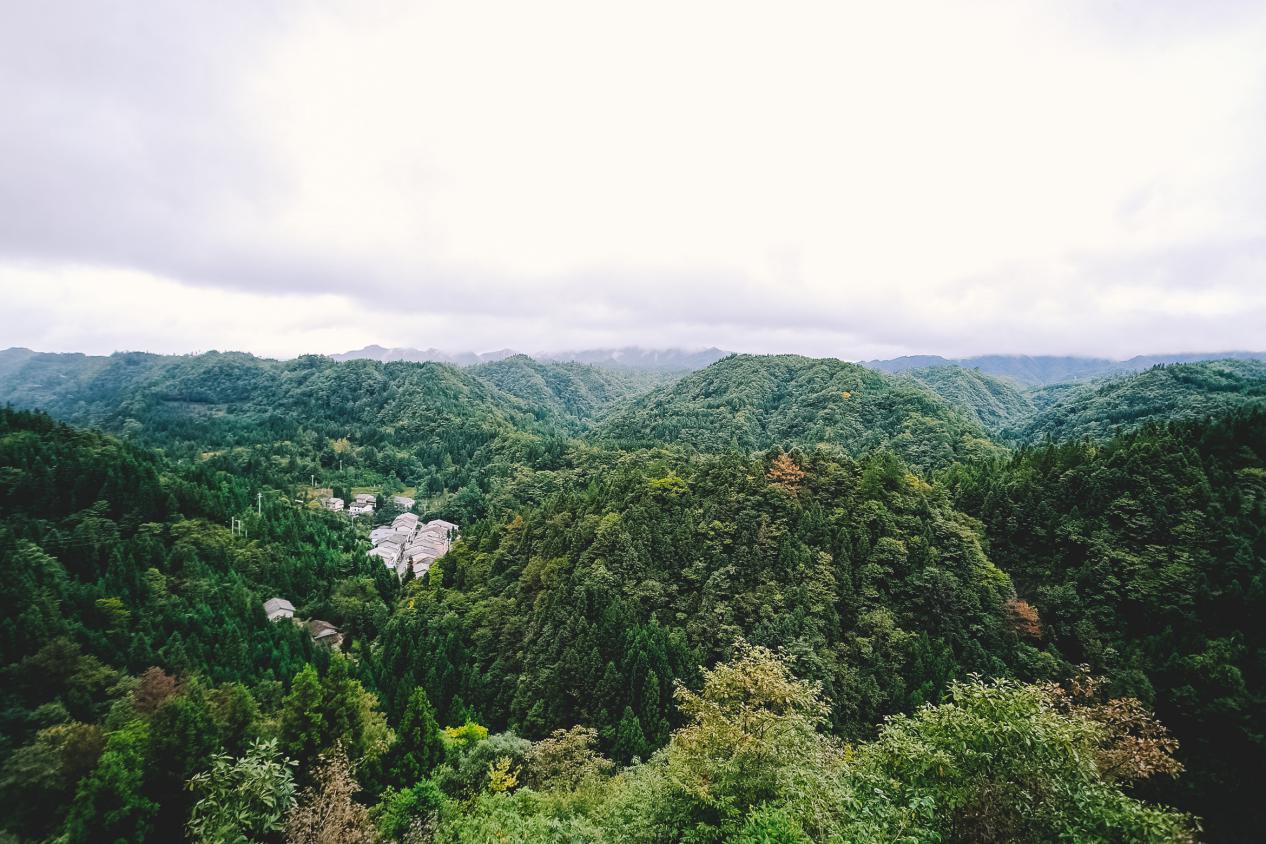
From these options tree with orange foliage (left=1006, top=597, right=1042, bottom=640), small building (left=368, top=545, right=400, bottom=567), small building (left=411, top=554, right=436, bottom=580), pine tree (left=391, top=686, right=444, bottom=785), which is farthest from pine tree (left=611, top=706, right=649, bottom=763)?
small building (left=368, top=545, right=400, bottom=567)

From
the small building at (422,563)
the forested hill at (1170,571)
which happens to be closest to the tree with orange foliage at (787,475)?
the forested hill at (1170,571)

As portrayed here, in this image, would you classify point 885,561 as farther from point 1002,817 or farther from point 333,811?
point 333,811

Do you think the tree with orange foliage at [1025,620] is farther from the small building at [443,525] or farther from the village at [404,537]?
the small building at [443,525]

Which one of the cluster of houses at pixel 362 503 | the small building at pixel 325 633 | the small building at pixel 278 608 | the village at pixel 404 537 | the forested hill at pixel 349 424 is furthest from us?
the forested hill at pixel 349 424

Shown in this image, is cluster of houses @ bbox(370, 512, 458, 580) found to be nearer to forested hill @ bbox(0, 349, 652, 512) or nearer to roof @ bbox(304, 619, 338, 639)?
forested hill @ bbox(0, 349, 652, 512)

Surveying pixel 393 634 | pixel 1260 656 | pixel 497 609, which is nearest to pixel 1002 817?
pixel 1260 656

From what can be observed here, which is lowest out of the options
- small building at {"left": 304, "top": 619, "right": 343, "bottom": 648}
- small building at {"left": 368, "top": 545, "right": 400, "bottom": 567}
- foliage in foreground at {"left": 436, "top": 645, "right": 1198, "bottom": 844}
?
small building at {"left": 368, "top": 545, "right": 400, "bottom": 567}
